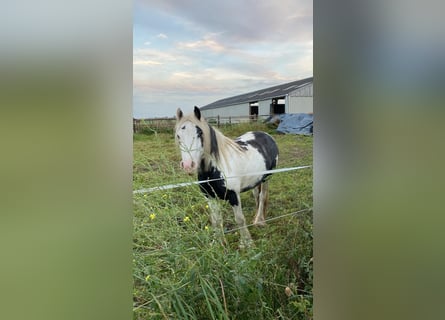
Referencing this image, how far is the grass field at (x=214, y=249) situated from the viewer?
1384 mm

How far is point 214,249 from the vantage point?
149 centimetres

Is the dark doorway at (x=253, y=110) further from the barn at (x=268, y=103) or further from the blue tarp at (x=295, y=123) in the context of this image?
the blue tarp at (x=295, y=123)

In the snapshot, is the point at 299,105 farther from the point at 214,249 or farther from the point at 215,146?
the point at 214,249

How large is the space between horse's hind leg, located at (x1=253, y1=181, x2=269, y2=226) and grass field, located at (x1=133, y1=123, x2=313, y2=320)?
0.02m

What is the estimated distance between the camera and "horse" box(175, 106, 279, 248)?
148cm

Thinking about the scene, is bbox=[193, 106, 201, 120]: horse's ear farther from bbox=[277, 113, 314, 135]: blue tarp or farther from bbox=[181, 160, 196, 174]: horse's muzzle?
bbox=[277, 113, 314, 135]: blue tarp

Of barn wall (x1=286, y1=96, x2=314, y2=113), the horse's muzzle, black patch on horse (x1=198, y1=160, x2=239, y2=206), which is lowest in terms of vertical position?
black patch on horse (x1=198, y1=160, x2=239, y2=206)

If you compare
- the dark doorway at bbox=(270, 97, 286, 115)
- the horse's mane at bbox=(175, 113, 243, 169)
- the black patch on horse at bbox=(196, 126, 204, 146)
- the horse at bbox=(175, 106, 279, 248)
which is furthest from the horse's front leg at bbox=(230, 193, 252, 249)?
the dark doorway at bbox=(270, 97, 286, 115)
